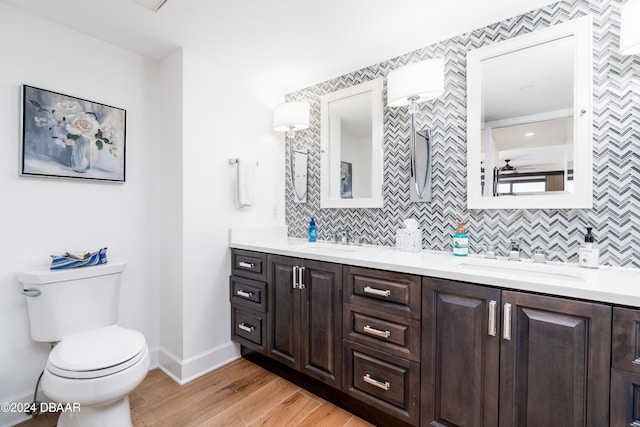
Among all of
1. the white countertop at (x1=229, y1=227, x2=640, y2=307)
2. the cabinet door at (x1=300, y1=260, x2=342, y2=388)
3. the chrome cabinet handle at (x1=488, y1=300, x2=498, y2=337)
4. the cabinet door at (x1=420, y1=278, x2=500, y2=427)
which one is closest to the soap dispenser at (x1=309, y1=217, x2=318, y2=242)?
the white countertop at (x1=229, y1=227, x2=640, y2=307)

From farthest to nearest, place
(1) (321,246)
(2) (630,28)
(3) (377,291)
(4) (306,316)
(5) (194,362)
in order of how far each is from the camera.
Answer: (1) (321,246) → (5) (194,362) → (4) (306,316) → (3) (377,291) → (2) (630,28)

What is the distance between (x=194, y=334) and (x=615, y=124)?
107 inches

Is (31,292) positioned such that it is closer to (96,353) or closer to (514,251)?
(96,353)

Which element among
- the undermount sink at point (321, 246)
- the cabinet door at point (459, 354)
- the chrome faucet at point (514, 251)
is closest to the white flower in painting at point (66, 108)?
the undermount sink at point (321, 246)

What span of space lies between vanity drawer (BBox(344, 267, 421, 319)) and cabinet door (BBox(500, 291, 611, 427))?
0.37 meters

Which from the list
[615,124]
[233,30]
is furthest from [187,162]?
[615,124]

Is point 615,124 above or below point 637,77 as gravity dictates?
below

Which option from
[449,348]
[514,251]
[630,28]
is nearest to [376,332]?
[449,348]

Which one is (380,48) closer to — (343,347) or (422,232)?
(422,232)

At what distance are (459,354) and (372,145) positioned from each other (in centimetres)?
145

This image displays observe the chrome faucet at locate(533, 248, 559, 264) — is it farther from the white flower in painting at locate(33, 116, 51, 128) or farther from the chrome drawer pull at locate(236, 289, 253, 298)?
the white flower in painting at locate(33, 116, 51, 128)

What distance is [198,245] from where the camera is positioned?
209cm

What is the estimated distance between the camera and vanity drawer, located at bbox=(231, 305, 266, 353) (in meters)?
2.06

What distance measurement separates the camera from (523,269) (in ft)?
4.81
